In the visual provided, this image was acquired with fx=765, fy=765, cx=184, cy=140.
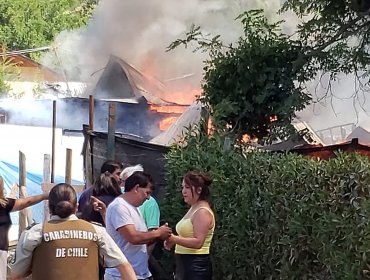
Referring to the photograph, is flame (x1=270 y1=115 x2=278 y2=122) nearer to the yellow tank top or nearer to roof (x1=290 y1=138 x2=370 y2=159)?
roof (x1=290 y1=138 x2=370 y2=159)

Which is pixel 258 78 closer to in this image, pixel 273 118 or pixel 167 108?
pixel 273 118

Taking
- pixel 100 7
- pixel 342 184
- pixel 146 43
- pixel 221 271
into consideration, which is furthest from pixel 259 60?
pixel 100 7

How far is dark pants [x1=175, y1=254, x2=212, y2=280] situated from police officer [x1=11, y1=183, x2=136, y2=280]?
143 centimetres

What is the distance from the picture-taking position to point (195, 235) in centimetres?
602

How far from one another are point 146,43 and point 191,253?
18.1 meters

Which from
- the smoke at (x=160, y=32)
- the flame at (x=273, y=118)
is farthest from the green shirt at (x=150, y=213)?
the smoke at (x=160, y=32)

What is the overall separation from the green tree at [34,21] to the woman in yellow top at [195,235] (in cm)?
3376

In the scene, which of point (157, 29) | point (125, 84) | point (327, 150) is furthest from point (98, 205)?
point (157, 29)

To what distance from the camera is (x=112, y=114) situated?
938 centimetres

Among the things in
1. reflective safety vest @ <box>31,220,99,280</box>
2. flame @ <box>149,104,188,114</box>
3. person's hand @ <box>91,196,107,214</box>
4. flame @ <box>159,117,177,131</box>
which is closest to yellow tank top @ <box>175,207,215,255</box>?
person's hand @ <box>91,196,107,214</box>

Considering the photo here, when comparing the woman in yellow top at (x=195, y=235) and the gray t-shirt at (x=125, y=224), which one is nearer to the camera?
the gray t-shirt at (x=125, y=224)

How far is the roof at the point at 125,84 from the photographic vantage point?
67.0 feet

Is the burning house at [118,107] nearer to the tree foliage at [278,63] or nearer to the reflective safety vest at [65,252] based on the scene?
the tree foliage at [278,63]

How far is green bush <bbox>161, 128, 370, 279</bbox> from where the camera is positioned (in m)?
6.00
